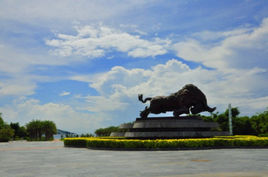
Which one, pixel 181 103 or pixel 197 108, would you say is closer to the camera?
pixel 181 103

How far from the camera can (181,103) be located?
80.0 ft

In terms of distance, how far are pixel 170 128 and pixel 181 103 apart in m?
2.64

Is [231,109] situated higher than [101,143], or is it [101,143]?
[231,109]

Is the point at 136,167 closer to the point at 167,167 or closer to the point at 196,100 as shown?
the point at 167,167

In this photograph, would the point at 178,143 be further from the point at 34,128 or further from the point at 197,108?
the point at 34,128

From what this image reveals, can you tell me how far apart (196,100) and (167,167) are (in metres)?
15.1

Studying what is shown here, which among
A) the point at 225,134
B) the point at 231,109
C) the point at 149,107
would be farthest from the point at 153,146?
the point at 231,109

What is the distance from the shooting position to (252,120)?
41.0 metres

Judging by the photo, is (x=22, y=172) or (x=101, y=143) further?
(x=101, y=143)

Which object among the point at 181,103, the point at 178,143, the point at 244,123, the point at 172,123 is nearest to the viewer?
the point at 178,143

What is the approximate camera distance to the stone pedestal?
22562 mm

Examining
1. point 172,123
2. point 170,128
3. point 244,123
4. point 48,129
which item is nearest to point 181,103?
point 172,123

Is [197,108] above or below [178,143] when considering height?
above

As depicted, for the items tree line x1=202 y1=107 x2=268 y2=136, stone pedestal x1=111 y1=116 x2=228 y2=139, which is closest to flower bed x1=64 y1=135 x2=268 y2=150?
stone pedestal x1=111 y1=116 x2=228 y2=139
